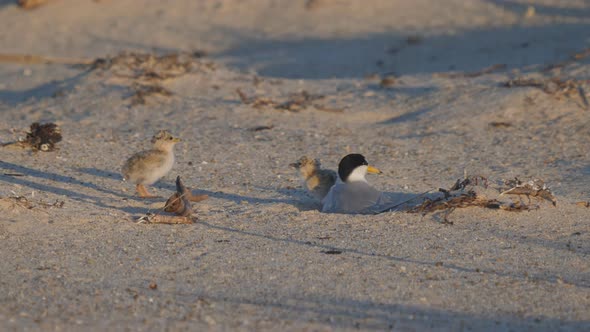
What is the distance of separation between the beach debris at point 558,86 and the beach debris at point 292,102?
7.54 feet

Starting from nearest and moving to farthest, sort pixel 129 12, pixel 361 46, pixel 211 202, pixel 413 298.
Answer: pixel 413 298 < pixel 211 202 < pixel 361 46 < pixel 129 12

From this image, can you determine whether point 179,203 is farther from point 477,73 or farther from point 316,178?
point 477,73

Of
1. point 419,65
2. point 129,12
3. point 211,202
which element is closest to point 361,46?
point 419,65

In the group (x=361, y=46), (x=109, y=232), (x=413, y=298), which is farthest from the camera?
(x=361, y=46)

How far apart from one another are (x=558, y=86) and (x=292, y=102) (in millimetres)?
3266

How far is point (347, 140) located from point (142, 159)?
2.99m

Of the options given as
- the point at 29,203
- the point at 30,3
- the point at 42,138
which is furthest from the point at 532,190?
the point at 30,3

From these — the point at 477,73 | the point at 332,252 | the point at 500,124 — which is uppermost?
the point at 477,73

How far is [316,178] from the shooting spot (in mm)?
6945

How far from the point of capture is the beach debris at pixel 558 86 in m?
9.59

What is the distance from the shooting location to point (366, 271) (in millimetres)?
4930

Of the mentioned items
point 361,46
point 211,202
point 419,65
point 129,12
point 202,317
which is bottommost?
point 202,317

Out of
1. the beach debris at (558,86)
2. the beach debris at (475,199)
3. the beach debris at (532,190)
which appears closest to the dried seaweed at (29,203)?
the beach debris at (475,199)

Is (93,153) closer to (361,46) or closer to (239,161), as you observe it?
(239,161)
